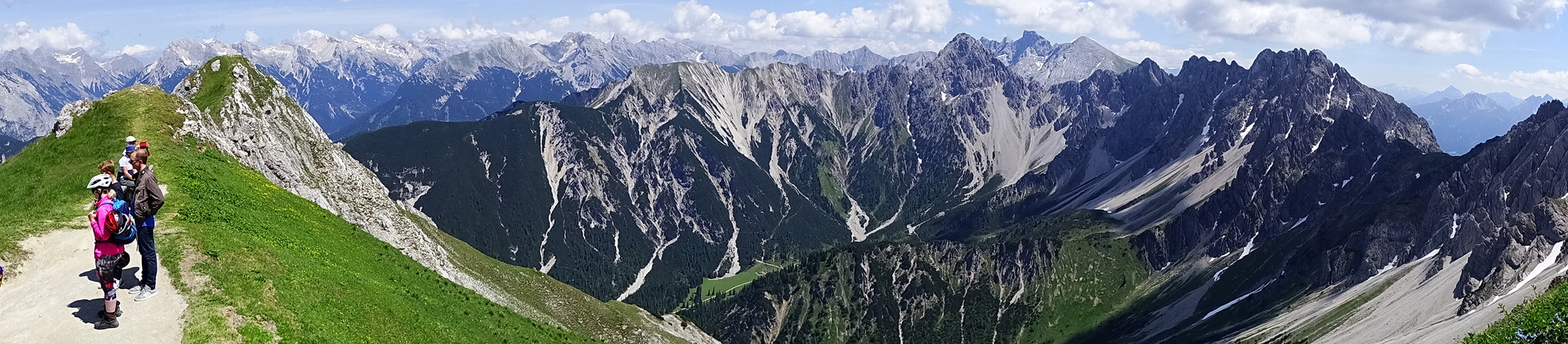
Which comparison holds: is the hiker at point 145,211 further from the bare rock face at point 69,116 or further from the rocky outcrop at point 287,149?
the bare rock face at point 69,116

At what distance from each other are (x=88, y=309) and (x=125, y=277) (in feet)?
10.4

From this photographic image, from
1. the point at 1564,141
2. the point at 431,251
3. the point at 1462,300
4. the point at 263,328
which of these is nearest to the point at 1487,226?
the point at 1564,141

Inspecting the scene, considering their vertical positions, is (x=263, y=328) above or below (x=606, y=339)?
above

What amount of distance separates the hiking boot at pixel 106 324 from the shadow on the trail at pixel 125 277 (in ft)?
11.4

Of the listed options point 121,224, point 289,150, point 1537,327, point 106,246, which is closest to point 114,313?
point 106,246

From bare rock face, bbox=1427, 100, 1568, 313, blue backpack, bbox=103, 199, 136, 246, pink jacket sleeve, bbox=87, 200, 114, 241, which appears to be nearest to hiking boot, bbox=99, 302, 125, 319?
blue backpack, bbox=103, 199, 136, 246

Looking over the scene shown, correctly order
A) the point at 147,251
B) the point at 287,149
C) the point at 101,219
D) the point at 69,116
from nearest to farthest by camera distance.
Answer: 1. the point at 101,219
2. the point at 147,251
3. the point at 69,116
4. the point at 287,149

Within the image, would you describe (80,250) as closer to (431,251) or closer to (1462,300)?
(431,251)

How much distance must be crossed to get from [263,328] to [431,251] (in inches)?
2155

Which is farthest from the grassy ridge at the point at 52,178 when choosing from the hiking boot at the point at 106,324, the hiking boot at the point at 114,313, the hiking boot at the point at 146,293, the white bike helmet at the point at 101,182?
the white bike helmet at the point at 101,182

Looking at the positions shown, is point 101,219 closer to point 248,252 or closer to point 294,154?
point 248,252

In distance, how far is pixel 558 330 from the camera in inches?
3071

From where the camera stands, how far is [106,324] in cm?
3272

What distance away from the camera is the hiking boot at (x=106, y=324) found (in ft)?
107
